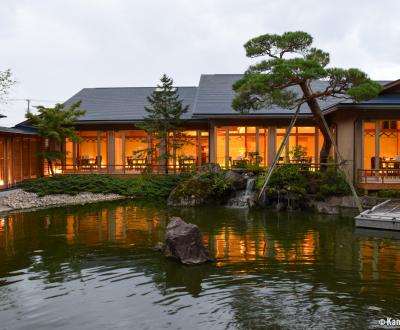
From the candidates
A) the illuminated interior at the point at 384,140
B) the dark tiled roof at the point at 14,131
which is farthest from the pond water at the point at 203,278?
the illuminated interior at the point at 384,140

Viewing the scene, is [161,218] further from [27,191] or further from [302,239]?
[27,191]

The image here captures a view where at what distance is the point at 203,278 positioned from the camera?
26.5 feet

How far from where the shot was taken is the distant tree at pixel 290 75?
14781mm

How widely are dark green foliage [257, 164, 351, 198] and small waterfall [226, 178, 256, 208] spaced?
0.52 metres

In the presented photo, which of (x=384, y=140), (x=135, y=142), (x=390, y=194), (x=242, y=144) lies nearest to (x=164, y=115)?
(x=242, y=144)

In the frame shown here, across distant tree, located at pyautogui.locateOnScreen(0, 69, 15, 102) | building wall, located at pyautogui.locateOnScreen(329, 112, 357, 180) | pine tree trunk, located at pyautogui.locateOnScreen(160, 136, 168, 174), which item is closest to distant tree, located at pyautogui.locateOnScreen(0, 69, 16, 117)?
distant tree, located at pyautogui.locateOnScreen(0, 69, 15, 102)

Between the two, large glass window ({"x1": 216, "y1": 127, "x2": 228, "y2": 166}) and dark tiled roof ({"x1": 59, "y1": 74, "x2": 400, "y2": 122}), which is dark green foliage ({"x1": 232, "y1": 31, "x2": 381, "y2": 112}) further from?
large glass window ({"x1": 216, "y1": 127, "x2": 228, "y2": 166})

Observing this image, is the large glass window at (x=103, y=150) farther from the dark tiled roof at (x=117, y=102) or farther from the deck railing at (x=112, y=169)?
the dark tiled roof at (x=117, y=102)

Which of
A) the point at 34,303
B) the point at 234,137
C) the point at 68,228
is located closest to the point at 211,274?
the point at 34,303

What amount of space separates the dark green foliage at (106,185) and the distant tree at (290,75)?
5.99m

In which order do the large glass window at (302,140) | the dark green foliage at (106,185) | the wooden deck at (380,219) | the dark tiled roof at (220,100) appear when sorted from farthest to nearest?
the large glass window at (302,140)
the dark tiled roof at (220,100)
the dark green foliage at (106,185)
the wooden deck at (380,219)

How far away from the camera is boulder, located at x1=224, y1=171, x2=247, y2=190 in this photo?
18.0 m

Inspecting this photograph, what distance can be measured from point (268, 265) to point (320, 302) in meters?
2.27

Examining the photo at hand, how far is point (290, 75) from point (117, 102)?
14673mm
